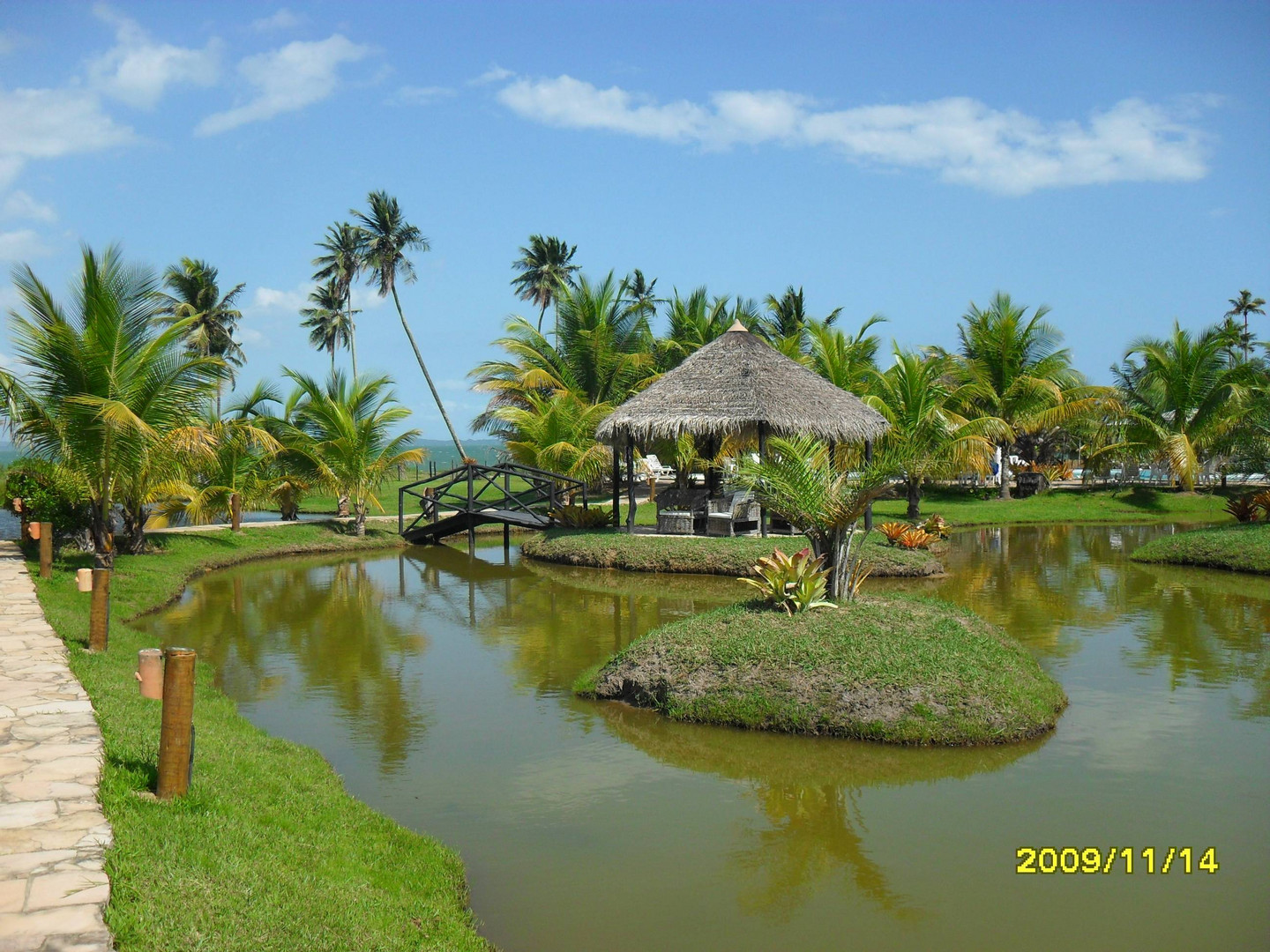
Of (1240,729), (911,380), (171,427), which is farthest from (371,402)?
(1240,729)

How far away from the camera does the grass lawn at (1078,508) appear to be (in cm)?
2539

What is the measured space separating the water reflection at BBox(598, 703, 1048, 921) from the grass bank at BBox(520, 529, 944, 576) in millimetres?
8054

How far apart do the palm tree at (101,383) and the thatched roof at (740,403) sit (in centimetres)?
769

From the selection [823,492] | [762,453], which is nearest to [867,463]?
[762,453]

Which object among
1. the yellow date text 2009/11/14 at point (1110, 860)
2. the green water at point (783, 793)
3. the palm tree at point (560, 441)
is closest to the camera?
the green water at point (783, 793)

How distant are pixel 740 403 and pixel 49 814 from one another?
14.1 m

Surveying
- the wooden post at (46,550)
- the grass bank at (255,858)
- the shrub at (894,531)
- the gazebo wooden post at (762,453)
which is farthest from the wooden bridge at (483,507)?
the grass bank at (255,858)

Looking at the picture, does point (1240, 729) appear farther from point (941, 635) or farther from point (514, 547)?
point (514, 547)

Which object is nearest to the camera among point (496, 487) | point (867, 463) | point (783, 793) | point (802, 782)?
point (783, 793)

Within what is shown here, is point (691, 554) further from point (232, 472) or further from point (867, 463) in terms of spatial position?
point (232, 472)

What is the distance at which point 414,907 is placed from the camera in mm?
4824

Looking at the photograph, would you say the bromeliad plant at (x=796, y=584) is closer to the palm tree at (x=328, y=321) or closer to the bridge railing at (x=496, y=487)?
the bridge railing at (x=496, y=487)

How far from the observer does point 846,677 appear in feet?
26.1

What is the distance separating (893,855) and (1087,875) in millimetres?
1014
